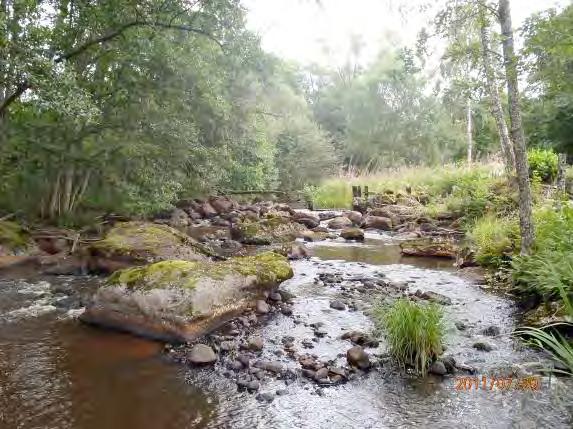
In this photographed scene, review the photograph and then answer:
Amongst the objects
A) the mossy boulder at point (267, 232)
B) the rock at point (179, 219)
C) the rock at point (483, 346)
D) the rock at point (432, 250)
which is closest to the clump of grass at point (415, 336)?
the rock at point (483, 346)

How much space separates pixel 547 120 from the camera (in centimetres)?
1666

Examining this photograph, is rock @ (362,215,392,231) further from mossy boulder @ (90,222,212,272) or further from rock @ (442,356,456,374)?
rock @ (442,356,456,374)

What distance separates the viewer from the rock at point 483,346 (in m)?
4.59

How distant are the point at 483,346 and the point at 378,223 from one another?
9.21 metres

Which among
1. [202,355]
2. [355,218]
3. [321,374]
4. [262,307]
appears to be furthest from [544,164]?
[202,355]

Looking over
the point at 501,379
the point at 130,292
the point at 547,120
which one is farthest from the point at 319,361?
the point at 547,120

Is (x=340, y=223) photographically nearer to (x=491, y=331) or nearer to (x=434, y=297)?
(x=434, y=297)

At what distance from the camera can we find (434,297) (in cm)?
630

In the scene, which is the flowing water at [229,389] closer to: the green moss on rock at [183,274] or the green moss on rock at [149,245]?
the green moss on rock at [183,274]

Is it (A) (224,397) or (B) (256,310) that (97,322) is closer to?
(B) (256,310)

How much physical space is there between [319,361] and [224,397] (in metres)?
1.00

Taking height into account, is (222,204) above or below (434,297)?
above

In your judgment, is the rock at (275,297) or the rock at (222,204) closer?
the rock at (275,297)
